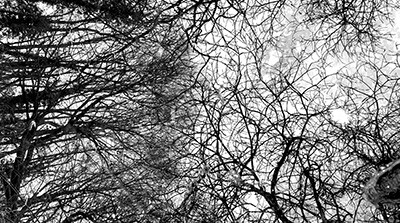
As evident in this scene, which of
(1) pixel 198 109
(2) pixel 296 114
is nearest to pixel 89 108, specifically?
(1) pixel 198 109

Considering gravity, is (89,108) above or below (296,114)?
above

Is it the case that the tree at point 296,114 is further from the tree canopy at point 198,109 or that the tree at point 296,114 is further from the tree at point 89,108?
the tree at point 89,108

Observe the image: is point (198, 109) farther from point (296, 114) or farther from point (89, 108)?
point (89, 108)

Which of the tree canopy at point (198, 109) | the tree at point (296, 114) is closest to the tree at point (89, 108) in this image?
the tree canopy at point (198, 109)

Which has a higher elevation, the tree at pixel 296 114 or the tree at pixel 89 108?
the tree at pixel 89 108

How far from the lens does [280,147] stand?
3.04 m

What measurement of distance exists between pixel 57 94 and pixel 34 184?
1.15 m

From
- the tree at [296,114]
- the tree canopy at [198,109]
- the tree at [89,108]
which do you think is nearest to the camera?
the tree at [296,114]

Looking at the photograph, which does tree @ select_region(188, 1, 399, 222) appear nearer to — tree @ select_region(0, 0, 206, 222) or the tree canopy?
the tree canopy

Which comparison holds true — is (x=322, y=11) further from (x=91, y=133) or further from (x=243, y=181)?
(x=91, y=133)

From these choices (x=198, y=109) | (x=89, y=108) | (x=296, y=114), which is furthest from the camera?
(x=89, y=108)

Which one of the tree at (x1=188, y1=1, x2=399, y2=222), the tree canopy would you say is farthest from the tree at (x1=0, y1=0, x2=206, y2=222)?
the tree at (x1=188, y1=1, x2=399, y2=222)

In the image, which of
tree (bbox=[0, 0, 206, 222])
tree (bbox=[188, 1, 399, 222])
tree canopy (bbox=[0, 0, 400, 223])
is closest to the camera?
tree (bbox=[188, 1, 399, 222])

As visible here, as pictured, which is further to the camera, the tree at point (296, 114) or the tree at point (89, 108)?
the tree at point (89, 108)
